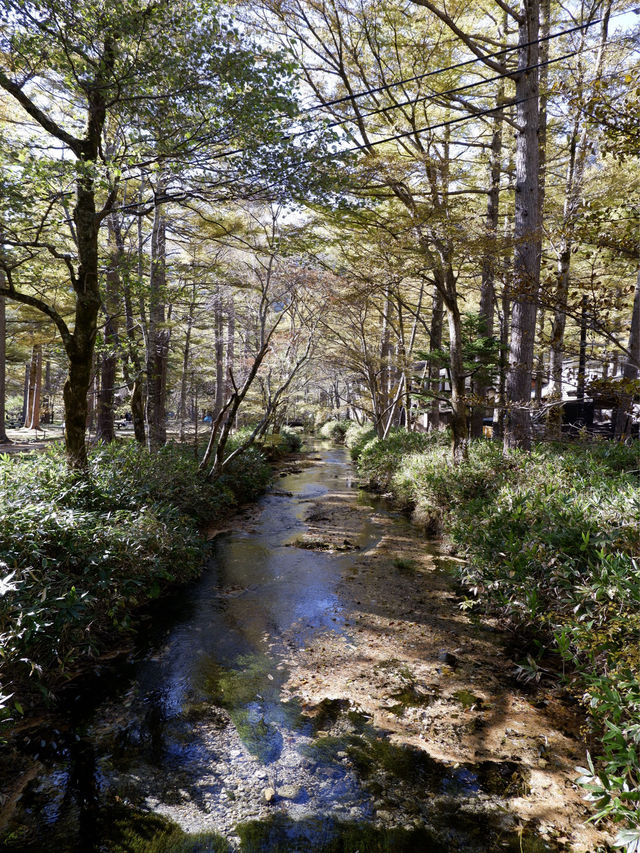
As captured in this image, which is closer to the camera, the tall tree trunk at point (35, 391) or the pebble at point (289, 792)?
the pebble at point (289, 792)

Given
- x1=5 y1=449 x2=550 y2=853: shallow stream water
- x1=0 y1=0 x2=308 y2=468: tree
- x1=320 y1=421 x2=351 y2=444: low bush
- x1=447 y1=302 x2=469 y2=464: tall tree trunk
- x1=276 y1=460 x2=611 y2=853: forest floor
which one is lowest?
x1=5 y1=449 x2=550 y2=853: shallow stream water

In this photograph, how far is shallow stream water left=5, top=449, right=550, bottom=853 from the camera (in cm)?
253

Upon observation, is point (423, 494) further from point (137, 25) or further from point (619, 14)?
point (619, 14)

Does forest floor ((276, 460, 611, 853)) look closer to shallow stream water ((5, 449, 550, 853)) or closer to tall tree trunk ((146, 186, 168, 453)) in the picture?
shallow stream water ((5, 449, 550, 853))

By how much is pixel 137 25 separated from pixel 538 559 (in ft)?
22.6

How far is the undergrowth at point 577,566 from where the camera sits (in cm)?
258

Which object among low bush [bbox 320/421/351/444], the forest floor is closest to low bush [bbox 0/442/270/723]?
the forest floor

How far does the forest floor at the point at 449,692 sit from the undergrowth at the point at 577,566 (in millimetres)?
227

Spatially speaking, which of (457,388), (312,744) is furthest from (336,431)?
(312,744)

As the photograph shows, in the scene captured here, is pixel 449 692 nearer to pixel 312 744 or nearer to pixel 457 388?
pixel 312 744

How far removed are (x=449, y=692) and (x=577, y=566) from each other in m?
1.70

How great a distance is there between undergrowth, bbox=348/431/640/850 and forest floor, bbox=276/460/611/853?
23cm

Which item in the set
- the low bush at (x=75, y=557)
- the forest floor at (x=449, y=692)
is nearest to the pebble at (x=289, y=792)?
the forest floor at (x=449, y=692)

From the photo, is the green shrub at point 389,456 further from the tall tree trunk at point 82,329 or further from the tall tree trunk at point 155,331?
the tall tree trunk at point 82,329
